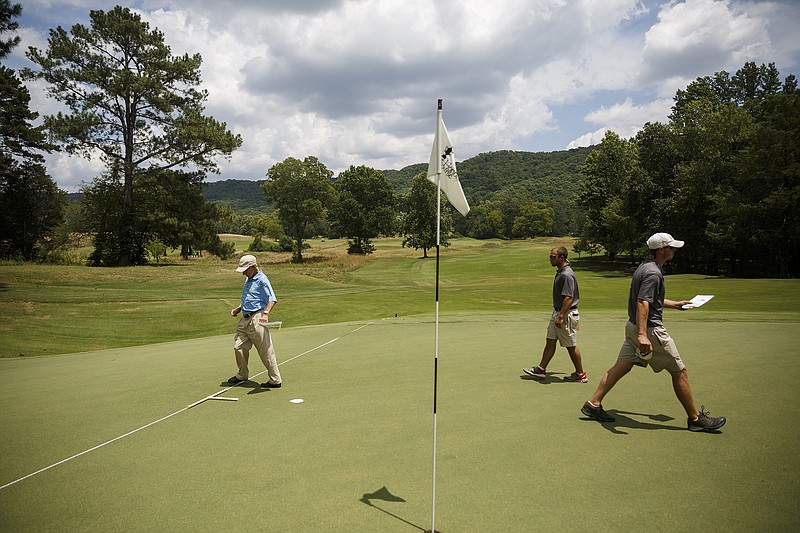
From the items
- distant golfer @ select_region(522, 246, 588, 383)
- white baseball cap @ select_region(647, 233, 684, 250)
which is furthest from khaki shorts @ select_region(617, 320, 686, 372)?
distant golfer @ select_region(522, 246, 588, 383)

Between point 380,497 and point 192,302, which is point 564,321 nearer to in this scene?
point 380,497

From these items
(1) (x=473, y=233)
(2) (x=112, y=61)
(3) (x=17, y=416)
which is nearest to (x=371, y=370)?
(3) (x=17, y=416)

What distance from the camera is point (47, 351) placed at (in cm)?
1689

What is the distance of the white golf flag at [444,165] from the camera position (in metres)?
5.45

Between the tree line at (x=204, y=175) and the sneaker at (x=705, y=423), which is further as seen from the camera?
the tree line at (x=204, y=175)

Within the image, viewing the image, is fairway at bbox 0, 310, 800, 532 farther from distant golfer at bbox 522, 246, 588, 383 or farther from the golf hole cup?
the golf hole cup

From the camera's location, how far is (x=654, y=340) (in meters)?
6.37

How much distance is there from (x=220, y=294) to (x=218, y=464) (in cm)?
2888

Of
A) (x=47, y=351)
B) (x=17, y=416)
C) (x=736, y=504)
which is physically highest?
(x=736, y=504)

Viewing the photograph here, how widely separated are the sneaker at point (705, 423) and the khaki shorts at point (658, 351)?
0.64 meters

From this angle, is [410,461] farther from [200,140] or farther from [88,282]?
[200,140]

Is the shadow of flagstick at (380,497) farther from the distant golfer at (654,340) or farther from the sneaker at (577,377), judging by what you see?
the sneaker at (577,377)

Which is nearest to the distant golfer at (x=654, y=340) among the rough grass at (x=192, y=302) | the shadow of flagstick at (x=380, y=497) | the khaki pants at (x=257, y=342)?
the shadow of flagstick at (x=380, y=497)

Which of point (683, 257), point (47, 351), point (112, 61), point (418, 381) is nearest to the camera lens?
point (418, 381)
